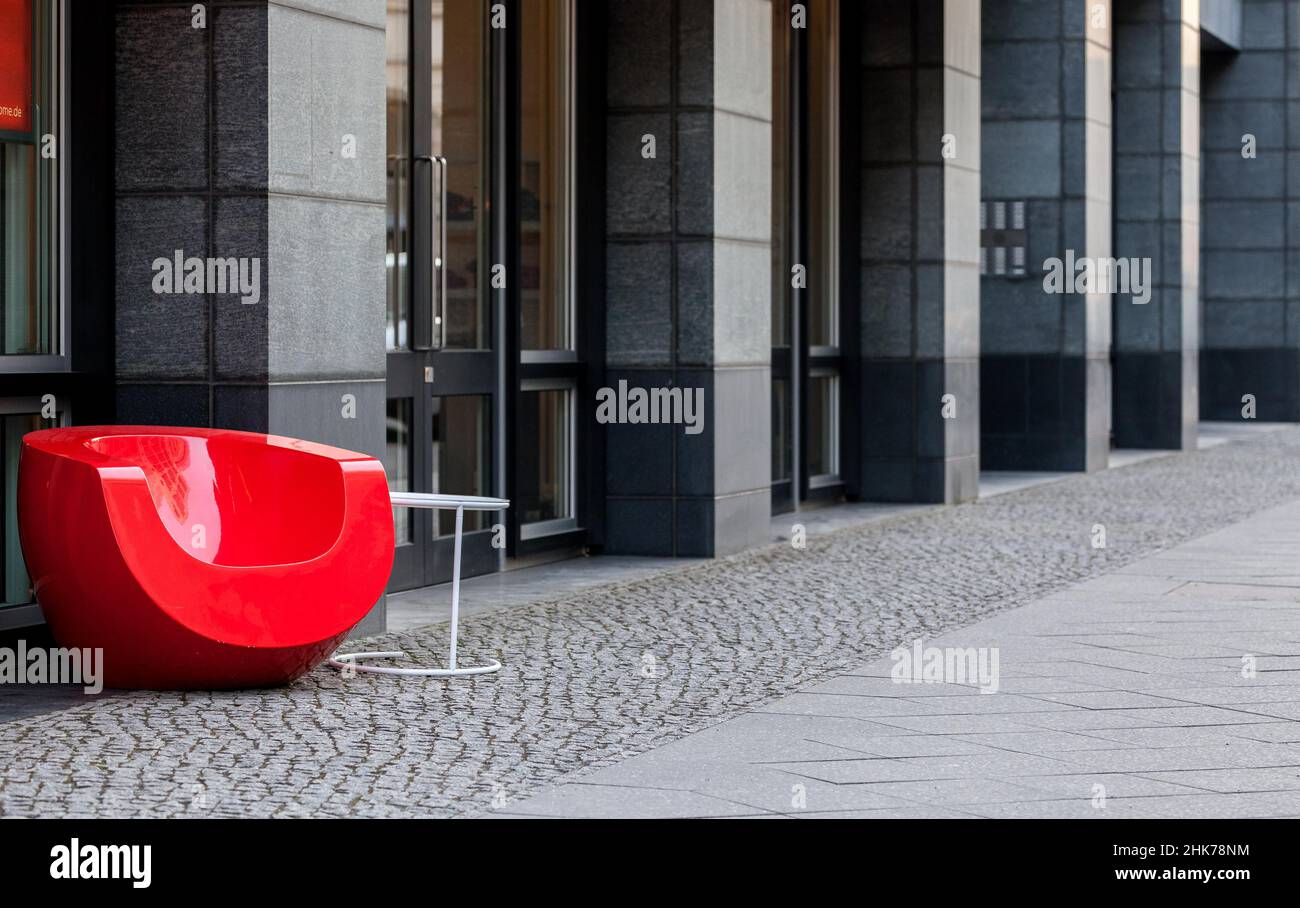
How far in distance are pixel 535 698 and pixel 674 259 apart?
16.5 feet

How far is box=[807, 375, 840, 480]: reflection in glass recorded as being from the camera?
15.5 meters

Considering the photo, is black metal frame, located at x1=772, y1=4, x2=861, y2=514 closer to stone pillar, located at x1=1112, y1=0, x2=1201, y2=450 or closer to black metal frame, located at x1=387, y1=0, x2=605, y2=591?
black metal frame, located at x1=387, y1=0, x2=605, y2=591

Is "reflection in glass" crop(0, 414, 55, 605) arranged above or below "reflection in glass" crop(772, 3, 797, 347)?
below

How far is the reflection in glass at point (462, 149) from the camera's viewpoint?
10.6 metres

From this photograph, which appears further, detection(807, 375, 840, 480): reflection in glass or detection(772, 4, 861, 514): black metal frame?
detection(807, 375, 840, 480): reflection in glass

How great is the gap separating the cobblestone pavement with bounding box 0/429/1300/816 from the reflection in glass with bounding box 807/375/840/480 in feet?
8.16

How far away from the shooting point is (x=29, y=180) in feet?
27.3

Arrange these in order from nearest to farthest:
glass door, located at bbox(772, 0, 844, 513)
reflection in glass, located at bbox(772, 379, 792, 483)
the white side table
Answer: the white side table → reflection in glass, located at bbox(772, 379, 792, 483) → glass door, located at bbox(772, 0, 844, 513)

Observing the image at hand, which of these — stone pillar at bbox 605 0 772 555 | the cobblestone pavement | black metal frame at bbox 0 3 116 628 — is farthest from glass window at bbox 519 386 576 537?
black metal frame at bbox 0 3 116 628

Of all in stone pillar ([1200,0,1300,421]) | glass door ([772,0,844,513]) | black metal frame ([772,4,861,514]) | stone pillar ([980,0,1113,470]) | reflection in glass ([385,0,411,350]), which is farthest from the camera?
stone pillar ([1200,0,1300,421])

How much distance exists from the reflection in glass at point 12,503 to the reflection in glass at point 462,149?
9.21ft

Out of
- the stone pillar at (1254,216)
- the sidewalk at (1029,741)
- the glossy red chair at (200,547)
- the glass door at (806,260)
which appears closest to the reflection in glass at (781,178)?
the glass door at (806,260)

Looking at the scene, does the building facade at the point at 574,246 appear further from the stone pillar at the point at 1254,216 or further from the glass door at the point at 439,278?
the stone pillar at the point at 1254,216
